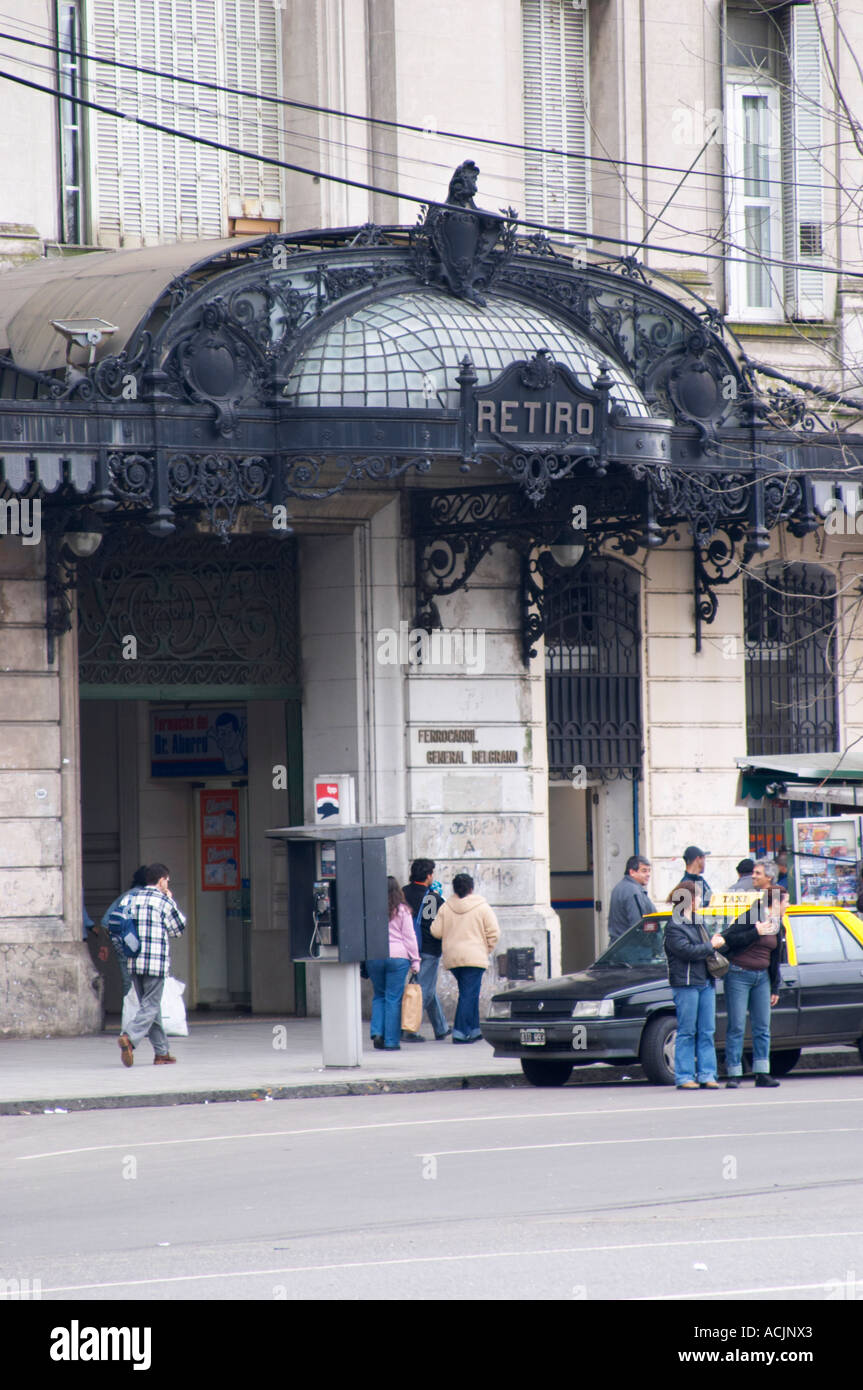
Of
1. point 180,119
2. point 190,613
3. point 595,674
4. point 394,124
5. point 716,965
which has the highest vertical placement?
point 180,119

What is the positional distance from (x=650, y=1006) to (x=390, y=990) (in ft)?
10.7

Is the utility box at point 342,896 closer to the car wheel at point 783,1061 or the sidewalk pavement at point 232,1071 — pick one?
the sidewalk pavement at point 232,1071

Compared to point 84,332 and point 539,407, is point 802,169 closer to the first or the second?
point 539,407

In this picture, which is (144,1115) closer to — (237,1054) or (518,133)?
(237,1054)

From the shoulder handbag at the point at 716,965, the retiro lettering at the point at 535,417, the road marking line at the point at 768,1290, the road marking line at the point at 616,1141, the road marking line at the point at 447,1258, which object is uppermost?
the retiro lettering at the point at 535,417

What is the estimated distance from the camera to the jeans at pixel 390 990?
18.5 meters

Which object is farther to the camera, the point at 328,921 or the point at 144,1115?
the point at 328,921

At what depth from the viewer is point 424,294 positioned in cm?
1895

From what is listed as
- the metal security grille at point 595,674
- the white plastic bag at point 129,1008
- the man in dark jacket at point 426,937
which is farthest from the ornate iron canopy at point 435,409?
the white plastic bag at point 129,1008

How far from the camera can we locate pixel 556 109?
22.5 meters

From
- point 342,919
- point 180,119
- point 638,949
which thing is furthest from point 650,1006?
point 180,119

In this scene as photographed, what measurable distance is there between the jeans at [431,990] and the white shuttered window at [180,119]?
7.39m

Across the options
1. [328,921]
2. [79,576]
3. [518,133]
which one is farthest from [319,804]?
[518,133]
